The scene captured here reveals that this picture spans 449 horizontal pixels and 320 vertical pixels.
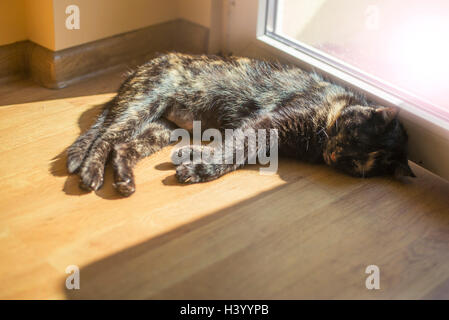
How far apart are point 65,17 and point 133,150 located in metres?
0.84

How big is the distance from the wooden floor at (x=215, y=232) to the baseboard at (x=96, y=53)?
16.9 inches

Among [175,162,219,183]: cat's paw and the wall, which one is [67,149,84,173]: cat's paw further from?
the wall

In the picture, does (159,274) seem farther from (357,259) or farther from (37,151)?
(37,151)

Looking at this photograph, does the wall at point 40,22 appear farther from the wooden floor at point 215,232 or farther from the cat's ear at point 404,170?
the cat's ear at point 404,170

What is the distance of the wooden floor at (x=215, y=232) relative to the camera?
5.31 ft

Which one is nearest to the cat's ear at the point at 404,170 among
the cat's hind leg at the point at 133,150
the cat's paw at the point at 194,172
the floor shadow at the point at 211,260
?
the floor shadow at the point at 211,260

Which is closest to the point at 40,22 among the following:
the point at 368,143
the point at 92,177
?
the point at 92,177

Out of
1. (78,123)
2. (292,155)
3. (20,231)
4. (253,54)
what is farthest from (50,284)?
(253,54)

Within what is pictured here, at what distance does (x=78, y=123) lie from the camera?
238 centimetres

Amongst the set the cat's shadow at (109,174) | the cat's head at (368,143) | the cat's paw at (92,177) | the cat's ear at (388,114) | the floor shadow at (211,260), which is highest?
the cat's ear at (388,114)

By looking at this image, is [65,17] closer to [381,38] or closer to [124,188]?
[124,188]

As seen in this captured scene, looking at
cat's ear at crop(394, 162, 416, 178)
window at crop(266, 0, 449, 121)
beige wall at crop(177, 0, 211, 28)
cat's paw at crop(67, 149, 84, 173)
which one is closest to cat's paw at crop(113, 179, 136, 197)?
cat's paw at crop(67, 149, 84, 173)

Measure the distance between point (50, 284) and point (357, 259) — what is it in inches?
39.6
